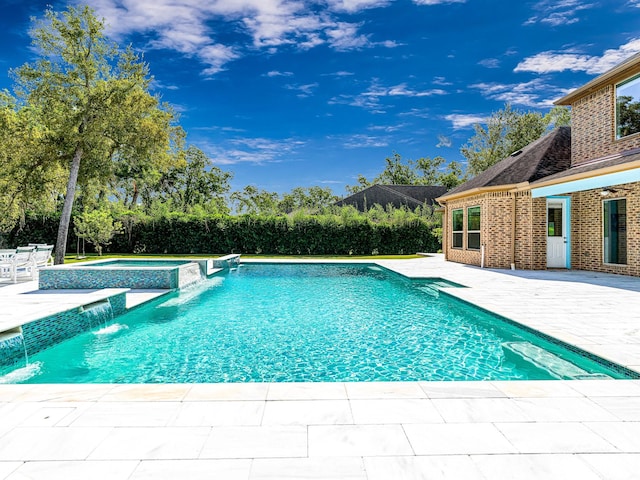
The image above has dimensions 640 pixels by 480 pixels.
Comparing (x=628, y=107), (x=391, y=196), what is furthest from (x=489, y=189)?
(x=391, y=196)

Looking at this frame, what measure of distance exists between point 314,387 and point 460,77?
2748cm

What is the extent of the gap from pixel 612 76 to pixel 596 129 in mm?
1511

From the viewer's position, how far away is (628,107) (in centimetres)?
1055

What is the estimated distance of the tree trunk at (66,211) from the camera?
50.8 ft

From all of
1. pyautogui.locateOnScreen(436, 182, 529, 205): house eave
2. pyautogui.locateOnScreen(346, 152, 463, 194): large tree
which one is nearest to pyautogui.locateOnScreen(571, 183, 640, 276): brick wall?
pyautogui.locateOnScreen(436, 182, 529, 205): house eave

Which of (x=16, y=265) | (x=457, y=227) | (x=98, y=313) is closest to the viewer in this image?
(x=98, y=313)

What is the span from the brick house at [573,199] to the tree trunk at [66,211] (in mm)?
15441

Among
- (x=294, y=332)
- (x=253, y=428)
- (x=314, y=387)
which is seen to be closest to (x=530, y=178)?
(x=294, y=332)

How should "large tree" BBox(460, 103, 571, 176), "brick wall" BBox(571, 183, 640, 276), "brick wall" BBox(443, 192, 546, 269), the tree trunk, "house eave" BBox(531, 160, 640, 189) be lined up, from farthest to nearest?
"large tree" BBox(460, 103, 571, 176) < the tree trunk < "brick wall" BBox(443, 192, 546, 269) < "brick wall" BBox(571, 183, 640, 276) < "house eave" BBox(531, 160, 640, 189)

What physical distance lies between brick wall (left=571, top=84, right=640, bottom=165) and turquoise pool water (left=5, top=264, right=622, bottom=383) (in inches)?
283

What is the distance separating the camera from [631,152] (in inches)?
393

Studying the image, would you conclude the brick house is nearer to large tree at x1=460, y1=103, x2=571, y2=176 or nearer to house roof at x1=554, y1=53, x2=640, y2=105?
house roof at x1=554, y1=53, x2=640, y2=105

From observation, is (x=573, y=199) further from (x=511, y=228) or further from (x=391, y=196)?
(x=391, y=196)

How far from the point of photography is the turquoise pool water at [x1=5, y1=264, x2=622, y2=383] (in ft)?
13.9
